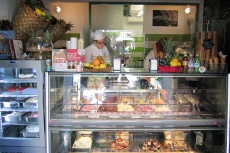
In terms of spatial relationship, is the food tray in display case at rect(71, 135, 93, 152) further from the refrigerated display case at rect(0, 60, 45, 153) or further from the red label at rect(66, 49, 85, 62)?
the red label at rect(66, 49, 85, 62)

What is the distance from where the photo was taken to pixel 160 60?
9.66 feet

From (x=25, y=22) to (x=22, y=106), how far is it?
134cm

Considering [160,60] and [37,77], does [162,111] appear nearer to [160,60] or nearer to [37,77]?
[160,60]

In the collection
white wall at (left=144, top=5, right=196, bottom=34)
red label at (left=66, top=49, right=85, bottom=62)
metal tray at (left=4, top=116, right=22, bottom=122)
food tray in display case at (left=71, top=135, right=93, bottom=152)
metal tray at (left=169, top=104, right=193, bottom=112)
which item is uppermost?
white wall at (left=144, top=5, right=196, bottom=34)

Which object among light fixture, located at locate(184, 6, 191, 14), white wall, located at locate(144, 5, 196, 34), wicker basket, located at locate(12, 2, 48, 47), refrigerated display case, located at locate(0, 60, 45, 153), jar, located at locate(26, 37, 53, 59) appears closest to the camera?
refrigerated display case, located at locate(0, 60, 45, 153)

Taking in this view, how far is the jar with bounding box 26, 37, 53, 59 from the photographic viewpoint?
3.19 meters

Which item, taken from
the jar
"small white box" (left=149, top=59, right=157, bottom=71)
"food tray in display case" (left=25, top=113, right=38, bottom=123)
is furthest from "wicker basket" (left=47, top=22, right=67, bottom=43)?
"small white box" (left=149, top=59, right=157, bottom=71)

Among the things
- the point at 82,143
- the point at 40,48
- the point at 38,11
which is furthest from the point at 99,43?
the point at 82,143

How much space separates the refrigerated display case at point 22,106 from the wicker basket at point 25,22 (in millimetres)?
851

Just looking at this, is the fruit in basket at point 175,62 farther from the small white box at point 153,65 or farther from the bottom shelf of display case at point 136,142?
the bottom shelf of display case at point 136,142

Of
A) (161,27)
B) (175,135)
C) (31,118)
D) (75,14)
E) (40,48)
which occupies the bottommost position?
(175,135)

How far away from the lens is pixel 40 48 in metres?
3.21

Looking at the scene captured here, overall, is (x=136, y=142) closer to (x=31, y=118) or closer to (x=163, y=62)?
(x=163, y=62)

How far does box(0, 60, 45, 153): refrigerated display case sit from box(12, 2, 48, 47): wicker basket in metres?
0.85
